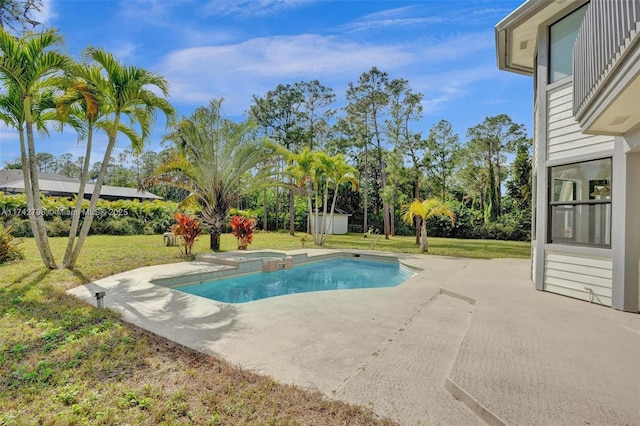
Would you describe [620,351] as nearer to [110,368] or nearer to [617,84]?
[617,84]

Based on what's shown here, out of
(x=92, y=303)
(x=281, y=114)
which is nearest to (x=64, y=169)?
(x=281, y=114)

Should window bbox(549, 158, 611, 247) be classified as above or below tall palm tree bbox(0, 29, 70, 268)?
below

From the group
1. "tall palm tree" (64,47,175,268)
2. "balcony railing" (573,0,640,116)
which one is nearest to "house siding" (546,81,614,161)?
"balcony railing" (573,0,640,116)

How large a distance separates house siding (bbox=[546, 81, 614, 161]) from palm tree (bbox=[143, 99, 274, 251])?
10.2 metres

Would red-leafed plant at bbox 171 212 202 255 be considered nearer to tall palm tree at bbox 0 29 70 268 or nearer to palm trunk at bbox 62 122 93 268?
palm trunk at bbox 62 122 93 268

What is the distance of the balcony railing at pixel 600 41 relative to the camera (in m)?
2.80

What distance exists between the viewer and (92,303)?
563 cm

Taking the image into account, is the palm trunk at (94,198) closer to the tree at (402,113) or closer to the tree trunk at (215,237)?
the tree trunk at (215,237)

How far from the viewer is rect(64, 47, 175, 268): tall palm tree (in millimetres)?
7664

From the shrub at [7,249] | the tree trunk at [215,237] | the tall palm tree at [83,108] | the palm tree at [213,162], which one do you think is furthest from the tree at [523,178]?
the shrub at [7,249]

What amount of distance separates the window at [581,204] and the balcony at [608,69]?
1008 mm

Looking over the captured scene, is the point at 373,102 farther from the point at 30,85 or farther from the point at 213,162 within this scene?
the point at 30,85

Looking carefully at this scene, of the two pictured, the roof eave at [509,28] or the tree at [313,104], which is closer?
the roof eave at [509,28]

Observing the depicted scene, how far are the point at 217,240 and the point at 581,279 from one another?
12.2 meters
